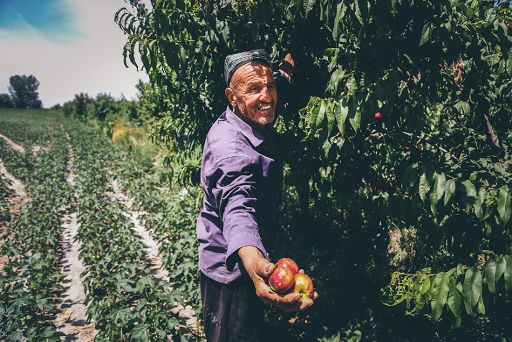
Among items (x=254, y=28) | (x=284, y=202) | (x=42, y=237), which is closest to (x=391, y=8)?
(x=254, y=28)

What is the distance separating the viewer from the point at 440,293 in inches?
48.9

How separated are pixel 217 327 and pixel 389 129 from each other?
1.69 m

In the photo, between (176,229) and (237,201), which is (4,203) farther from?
(237,201)

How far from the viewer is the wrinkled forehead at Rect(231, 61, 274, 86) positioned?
5.58 ft

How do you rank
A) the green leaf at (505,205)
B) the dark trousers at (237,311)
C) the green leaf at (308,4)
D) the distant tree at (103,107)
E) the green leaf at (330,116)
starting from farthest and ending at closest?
the distant tree at (103,107), the dark trousers at (237,311), the green leaf at (308,4), the green leaf at (330,116), the green leaf at (505,205)

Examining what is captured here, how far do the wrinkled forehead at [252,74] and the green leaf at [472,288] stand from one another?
1.32 metres

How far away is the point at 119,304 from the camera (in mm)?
3129

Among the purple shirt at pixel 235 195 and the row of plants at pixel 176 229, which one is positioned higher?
the purple shirt at pixel 235 195

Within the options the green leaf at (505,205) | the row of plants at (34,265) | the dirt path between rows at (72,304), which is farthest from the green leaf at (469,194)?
the dirt path between rows at (72,304)

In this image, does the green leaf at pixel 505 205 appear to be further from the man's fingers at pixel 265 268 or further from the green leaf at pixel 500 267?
the man's fingers at pixel 265 268

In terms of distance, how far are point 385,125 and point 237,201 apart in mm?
1253

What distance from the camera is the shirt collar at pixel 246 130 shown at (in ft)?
5.36

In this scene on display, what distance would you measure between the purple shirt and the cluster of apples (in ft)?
0.40

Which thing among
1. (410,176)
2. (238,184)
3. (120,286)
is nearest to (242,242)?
(238,184)
